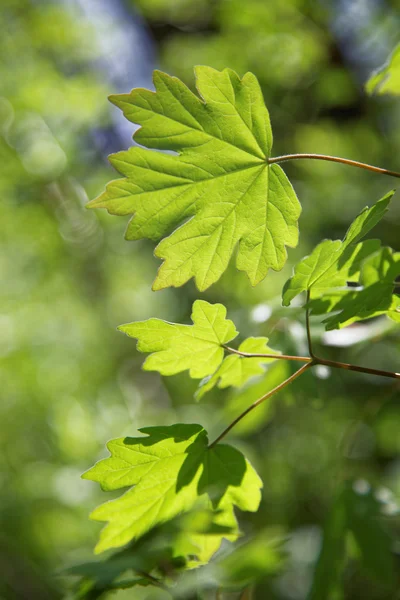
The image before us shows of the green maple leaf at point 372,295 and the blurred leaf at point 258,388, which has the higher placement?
the green maple leaf at point 372,295

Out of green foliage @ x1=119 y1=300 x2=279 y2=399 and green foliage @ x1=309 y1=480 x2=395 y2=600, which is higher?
green foliage @ x1=119 y1=300 x2=279 y2=399

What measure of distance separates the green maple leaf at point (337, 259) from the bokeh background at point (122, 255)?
1.87 meters

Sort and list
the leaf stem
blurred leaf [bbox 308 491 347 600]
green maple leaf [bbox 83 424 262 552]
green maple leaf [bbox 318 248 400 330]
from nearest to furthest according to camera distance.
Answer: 1. green maple leaf [bbox 318 248 400 330]
2. green maple leaf [bbox 83 424 262 552]
3. the leaf stem
4. blurred leaf [bbox 308 491 347 600]

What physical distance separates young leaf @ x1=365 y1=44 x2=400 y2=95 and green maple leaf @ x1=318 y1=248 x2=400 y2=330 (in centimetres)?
54

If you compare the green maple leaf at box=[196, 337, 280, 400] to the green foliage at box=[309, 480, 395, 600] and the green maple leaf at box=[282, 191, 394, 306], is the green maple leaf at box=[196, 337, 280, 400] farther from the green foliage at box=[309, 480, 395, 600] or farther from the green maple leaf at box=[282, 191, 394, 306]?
the green foliage at box=[309, 480, 395, 600]

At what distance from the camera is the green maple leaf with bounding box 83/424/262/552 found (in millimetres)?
900

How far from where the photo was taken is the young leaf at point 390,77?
3.66 feet

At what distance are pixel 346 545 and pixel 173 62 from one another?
3385 millimetres

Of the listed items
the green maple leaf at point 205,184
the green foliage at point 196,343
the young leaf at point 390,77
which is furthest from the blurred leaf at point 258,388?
the young leaf at point 390,77

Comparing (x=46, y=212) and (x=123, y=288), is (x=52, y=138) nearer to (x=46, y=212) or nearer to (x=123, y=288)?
(x=46, y=212)

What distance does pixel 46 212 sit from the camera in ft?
13.6

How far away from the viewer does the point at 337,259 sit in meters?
0.87

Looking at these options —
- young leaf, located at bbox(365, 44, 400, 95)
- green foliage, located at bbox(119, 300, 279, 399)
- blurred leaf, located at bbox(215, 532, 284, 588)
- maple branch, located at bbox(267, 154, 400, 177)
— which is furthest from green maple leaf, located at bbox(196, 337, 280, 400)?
young leaf, located at bbox(365, 44, 400, 95)

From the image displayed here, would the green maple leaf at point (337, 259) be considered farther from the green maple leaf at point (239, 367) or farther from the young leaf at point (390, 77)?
the young leaf at point (390, 77)
